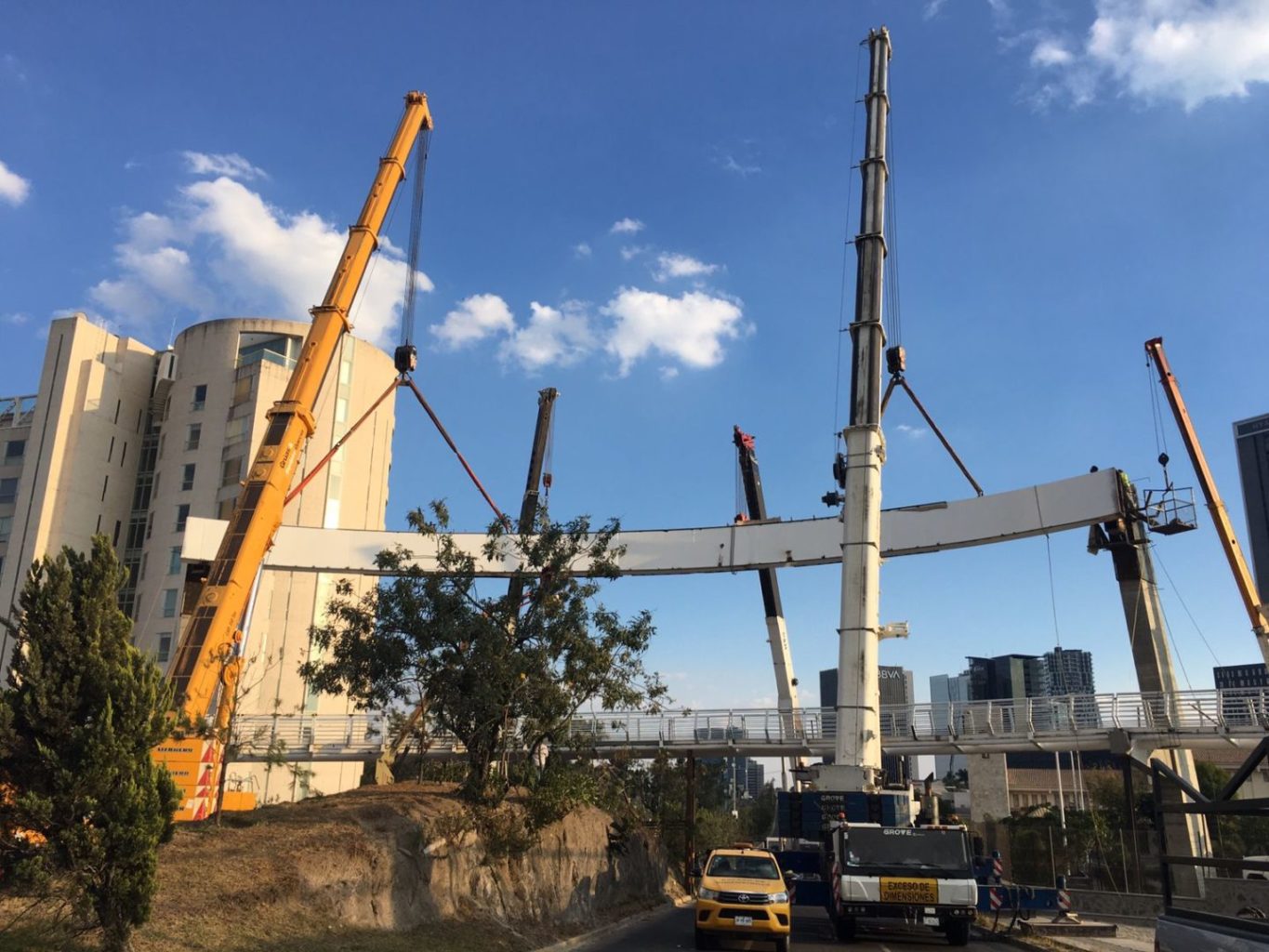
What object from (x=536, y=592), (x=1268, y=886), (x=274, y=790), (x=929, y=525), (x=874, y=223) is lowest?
(x=274, y=790)

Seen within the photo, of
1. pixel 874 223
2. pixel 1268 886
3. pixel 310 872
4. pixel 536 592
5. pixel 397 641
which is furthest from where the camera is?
pixel 874 223

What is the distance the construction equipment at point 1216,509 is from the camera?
126ft

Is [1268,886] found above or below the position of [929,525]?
below

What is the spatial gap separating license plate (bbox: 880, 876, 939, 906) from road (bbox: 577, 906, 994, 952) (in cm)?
90

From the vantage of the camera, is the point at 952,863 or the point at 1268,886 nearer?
the point at 1268,886

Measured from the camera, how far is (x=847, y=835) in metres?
19.5

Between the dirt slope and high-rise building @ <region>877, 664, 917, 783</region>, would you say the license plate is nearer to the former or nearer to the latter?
the dirt slope

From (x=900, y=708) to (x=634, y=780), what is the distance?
35.0 ft

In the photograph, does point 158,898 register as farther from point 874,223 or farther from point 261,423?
point 261,423

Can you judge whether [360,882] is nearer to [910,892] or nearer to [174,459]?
[910,892]

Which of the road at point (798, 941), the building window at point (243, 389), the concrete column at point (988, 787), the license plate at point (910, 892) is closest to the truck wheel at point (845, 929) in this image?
the road at point (798, 941)

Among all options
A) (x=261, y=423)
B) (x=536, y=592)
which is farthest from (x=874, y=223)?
(x=261, y=423)

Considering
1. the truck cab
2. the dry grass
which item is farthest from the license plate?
the dry grass

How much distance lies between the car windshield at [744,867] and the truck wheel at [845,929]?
5.61ft
